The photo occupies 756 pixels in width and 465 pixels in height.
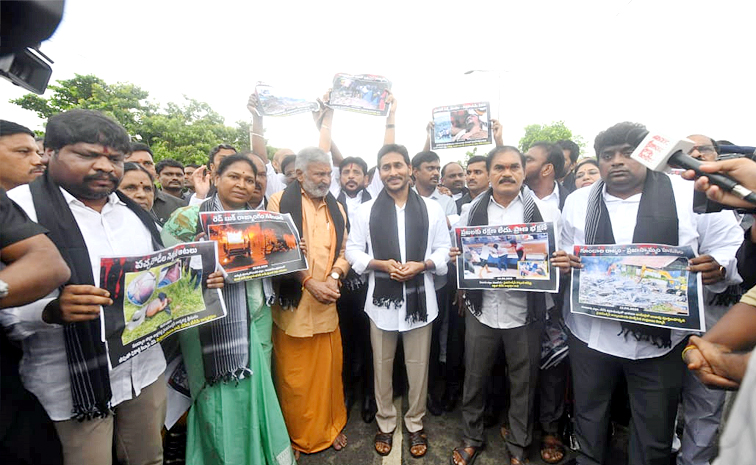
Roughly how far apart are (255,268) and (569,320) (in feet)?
7.57

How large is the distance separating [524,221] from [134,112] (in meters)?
27.6

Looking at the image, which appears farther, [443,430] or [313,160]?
[443,430]

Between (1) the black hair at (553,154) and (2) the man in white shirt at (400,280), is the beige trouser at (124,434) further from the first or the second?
(1) the black hair at (553,154)

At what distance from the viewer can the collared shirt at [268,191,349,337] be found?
267 centimetres

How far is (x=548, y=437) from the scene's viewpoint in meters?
2.74

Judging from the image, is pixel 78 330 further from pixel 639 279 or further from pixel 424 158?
pixel 424 158

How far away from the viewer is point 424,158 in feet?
14.1

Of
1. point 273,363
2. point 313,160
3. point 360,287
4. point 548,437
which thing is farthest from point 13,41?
point 548,437

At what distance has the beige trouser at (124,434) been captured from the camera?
155 centimetres

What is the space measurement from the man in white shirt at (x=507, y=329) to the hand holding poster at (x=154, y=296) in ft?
5.94

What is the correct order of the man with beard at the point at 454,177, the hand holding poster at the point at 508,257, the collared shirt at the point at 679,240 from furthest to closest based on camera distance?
the man with beard at the point at 454,177 → the hand holding poster at the point at 508,257 → the collared shirt at the point at 679,240

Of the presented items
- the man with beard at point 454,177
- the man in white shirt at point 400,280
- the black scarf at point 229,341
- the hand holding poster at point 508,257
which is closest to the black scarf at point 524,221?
the hand holding poster at point 508,257

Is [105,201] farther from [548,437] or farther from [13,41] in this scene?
[548,437]

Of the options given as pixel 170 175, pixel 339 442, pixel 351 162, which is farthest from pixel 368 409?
pixel 170 175
